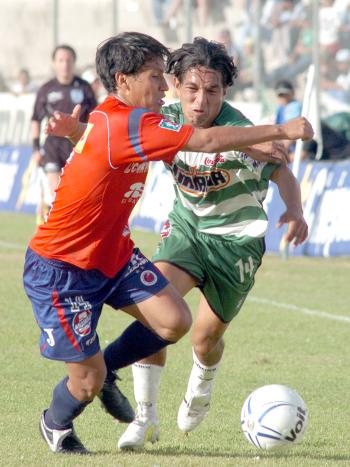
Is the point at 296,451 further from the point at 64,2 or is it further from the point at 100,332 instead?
the point at 64,2

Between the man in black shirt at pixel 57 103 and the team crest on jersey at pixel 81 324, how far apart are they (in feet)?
30.7

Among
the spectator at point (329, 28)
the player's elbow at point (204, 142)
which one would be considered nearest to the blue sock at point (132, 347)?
the player's elbow at point (204, 142)

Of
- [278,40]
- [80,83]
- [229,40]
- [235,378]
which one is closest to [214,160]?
[235,378]

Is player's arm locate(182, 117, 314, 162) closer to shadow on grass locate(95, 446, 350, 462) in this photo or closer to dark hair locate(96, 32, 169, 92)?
dark hair locate(96, 32, 169, 92)

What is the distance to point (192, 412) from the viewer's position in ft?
20.9

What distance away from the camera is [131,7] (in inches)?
918

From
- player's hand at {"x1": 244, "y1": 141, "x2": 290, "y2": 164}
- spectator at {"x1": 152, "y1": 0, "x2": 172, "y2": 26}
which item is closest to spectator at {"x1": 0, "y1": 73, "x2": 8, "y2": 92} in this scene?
spectator at {"x1": 152, "y1": 0, "x2": 172, "y2": 26}

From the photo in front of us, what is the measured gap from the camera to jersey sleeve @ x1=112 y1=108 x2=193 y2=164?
535 cm

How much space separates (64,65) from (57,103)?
52cm

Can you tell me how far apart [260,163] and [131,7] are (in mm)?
17438

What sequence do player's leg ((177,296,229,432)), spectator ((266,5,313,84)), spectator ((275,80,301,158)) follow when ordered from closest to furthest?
player's leg ((177,296,229,432)), spectator ((275,80,301,158)), spectator ((266,5,313,84))

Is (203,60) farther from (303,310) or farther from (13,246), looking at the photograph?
(13,246)

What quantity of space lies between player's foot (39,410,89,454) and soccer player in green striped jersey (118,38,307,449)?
647 millimetres

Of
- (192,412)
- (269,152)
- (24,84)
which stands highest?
(269,152)
